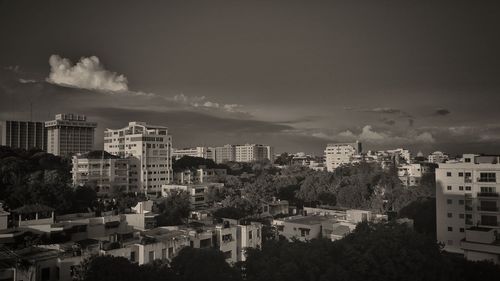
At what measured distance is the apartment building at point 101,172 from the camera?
2297 centimetres

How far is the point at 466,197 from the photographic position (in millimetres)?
14398

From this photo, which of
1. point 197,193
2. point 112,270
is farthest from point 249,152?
point 112,270

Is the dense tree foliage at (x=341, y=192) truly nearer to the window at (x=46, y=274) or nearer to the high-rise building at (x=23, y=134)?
the window at (x=46, y=274)

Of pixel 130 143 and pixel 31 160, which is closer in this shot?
pixel 31 160

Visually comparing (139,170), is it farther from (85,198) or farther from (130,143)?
(85,198)

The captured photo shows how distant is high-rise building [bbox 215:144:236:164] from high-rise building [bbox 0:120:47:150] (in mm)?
25080

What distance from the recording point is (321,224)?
45.2 feet

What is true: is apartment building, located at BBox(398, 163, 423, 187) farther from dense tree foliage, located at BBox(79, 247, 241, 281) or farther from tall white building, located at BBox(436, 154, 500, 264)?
dense tree foliage, located at BBox(79, 247, 241, 281)

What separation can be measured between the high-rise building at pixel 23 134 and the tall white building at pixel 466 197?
37.2m

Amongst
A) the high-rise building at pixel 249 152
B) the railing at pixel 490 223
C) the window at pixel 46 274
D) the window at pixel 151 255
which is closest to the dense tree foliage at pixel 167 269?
the window at pixel 46 274

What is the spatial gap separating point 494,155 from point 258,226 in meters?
9.40

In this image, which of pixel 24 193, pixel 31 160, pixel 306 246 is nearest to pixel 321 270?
pixel 306 246

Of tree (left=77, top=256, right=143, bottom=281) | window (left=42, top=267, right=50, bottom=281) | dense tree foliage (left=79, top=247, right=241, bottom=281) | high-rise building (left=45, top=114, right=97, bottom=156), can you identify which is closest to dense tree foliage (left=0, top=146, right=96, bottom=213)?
window (left=42, top=267, right=50, bottom=281)

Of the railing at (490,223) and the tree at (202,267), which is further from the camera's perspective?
the railing at (490,223)
